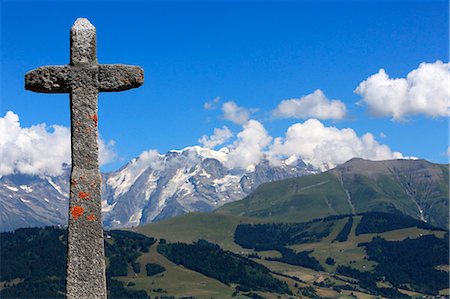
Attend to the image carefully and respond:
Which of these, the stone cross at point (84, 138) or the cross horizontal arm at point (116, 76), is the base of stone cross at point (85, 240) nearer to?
the stone cross at point (84, 138)

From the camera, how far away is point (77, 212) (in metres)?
17.2

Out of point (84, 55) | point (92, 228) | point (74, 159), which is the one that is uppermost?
point (84, 55)

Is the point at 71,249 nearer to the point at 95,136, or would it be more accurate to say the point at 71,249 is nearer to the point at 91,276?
the point at 91,276

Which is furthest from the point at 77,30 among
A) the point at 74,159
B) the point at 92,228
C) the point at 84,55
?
the point at 92,228

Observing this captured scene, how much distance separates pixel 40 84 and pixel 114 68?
1810 millimetres

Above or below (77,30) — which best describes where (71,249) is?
below

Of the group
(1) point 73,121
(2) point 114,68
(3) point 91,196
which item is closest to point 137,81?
(2) point 114,68

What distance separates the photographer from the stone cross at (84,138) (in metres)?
16.9

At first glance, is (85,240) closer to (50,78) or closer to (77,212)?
(77,212)

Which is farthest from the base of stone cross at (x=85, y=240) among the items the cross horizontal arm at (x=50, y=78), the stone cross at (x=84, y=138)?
the cross horizontal arm at (x=50, y=78)

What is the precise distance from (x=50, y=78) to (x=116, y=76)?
156 cm

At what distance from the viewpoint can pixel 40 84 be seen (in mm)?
17656

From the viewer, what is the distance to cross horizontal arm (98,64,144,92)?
17.5 metres

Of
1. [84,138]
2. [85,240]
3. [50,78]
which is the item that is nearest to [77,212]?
[85,240]
